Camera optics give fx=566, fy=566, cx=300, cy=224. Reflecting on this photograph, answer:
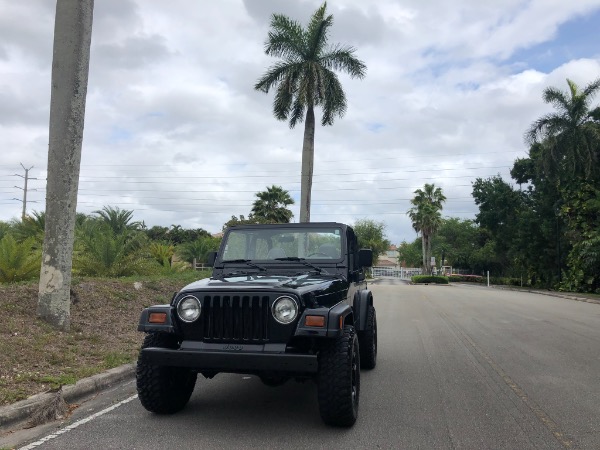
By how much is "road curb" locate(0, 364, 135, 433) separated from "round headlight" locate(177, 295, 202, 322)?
5.51ft

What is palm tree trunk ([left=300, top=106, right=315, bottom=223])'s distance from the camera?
2461 cm

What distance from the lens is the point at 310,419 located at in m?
5.39

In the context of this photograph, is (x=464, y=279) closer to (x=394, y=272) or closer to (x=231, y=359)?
(x=394, y=272)

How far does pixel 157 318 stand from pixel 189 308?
328 millimetres

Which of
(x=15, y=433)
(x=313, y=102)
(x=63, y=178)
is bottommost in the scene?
(x=15, y=433)

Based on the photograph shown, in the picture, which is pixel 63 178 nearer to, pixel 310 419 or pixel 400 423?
pixel 310 419

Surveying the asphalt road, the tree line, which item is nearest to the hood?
the asphalt road

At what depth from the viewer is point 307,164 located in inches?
975

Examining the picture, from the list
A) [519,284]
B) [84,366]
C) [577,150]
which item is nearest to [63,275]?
[84,366]

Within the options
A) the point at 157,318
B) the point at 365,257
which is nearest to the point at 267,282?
the point at 157,318

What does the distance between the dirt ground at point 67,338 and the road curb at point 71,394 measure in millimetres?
131

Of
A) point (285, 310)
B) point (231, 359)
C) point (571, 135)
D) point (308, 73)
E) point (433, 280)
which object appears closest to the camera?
point (231, 359)

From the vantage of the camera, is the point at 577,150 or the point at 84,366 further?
the point at 577,150

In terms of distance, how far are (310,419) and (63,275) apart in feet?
17.0
